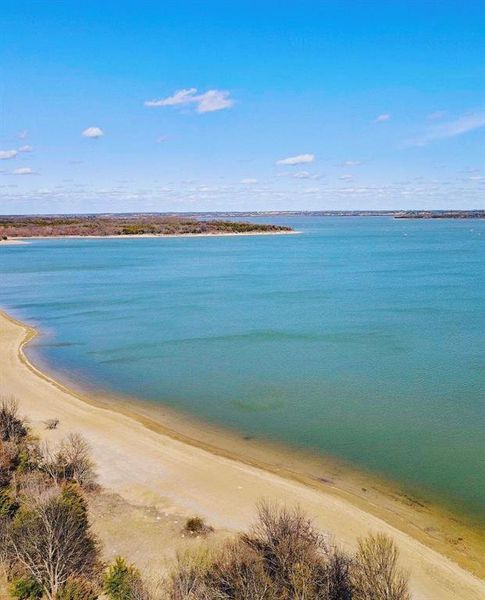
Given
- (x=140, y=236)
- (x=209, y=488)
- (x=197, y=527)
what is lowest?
(x=209, y=488)

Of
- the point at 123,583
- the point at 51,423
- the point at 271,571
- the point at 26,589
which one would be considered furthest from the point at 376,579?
the point at 51,423

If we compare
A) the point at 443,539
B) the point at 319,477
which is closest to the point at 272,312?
the point at 319,477

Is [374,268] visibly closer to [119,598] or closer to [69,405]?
[69,405]

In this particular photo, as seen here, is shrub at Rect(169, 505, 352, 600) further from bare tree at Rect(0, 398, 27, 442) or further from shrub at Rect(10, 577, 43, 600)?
bare tree at Rect(0, 398, 27, 442)

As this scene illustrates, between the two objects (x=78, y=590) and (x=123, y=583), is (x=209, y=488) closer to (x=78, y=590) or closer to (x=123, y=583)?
(x=123, y=583)

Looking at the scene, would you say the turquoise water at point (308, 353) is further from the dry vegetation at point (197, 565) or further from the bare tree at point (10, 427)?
the bare tree at point (10, 427)

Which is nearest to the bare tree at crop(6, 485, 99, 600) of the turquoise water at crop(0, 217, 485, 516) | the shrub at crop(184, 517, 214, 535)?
the shrub at crop(184, 517, 214, 535)
